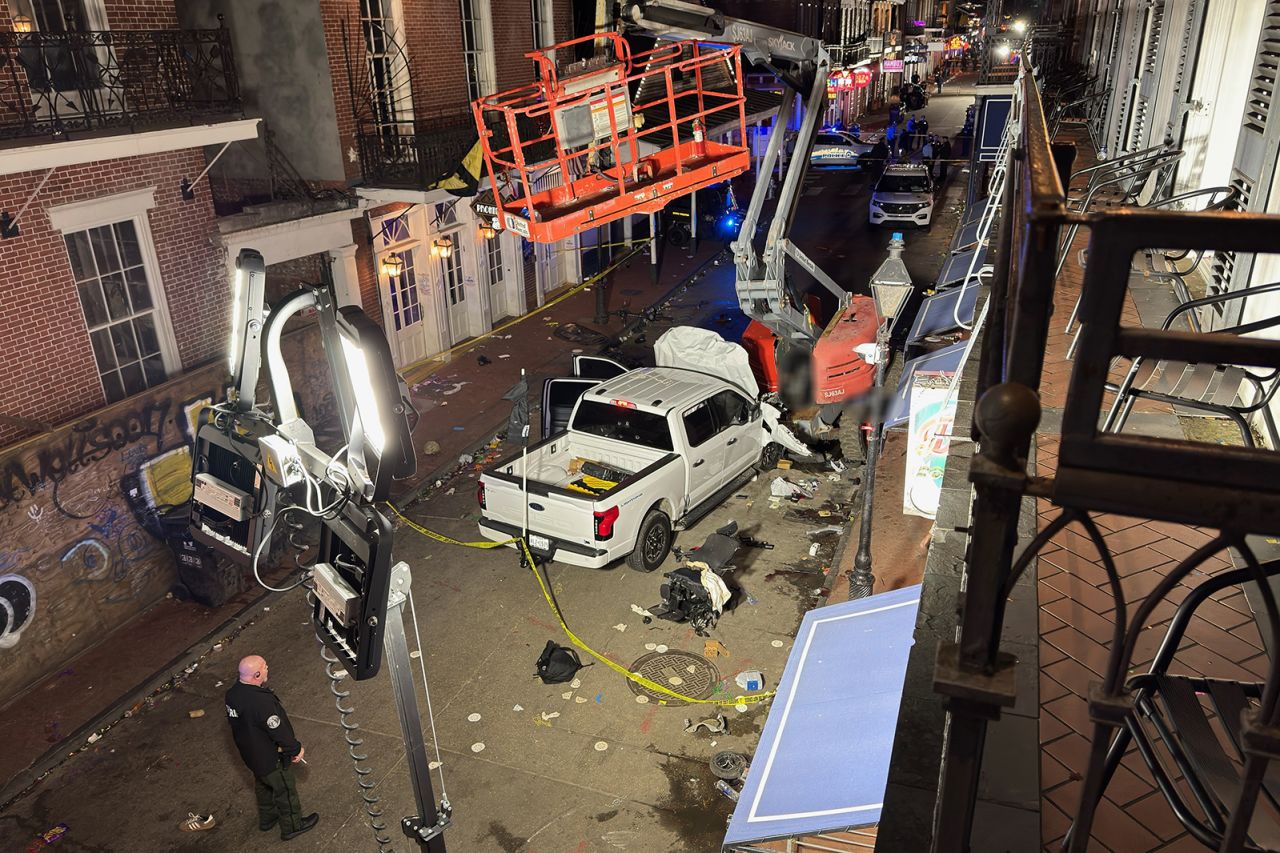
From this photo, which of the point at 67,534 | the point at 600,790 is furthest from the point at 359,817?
the point at 67,534

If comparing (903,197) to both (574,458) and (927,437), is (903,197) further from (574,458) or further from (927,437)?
(927,437)

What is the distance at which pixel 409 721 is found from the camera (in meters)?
5.06

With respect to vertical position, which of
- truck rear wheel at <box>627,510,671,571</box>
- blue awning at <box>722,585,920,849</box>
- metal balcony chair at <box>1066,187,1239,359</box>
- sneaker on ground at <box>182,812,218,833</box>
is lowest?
sneaker on ground at <box>182,812,218,833</box>

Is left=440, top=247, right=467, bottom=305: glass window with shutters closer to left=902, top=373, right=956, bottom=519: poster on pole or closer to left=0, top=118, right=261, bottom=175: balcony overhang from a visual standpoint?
left=0, top=118, right=261, bottom=175: balcony overhang

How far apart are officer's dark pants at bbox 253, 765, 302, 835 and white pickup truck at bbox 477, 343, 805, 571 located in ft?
13.8

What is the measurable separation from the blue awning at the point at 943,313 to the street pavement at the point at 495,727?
2898 millimetres

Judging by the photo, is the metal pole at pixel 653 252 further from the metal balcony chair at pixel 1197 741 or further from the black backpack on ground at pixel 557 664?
the metal balcony chair at pixel 1197 741

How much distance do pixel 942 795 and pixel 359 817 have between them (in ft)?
23.8

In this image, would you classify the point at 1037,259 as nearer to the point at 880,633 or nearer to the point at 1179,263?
the point at 880,633

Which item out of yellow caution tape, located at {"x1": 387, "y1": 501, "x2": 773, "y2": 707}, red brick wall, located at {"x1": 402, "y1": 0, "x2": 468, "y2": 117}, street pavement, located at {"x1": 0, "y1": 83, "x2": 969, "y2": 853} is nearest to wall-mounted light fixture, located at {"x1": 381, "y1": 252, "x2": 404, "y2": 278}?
red brick wall, located at {"x1": 402, "y1": 0, "x2": 468, "y2": 117}

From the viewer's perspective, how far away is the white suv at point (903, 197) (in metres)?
28.5

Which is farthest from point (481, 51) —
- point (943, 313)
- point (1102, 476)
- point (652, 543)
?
point (1102, 476)

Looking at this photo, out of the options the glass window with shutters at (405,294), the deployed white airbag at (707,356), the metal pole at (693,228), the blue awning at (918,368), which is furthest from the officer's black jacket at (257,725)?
the metal pole at (693,228)

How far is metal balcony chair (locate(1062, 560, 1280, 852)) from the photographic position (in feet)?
6.47
